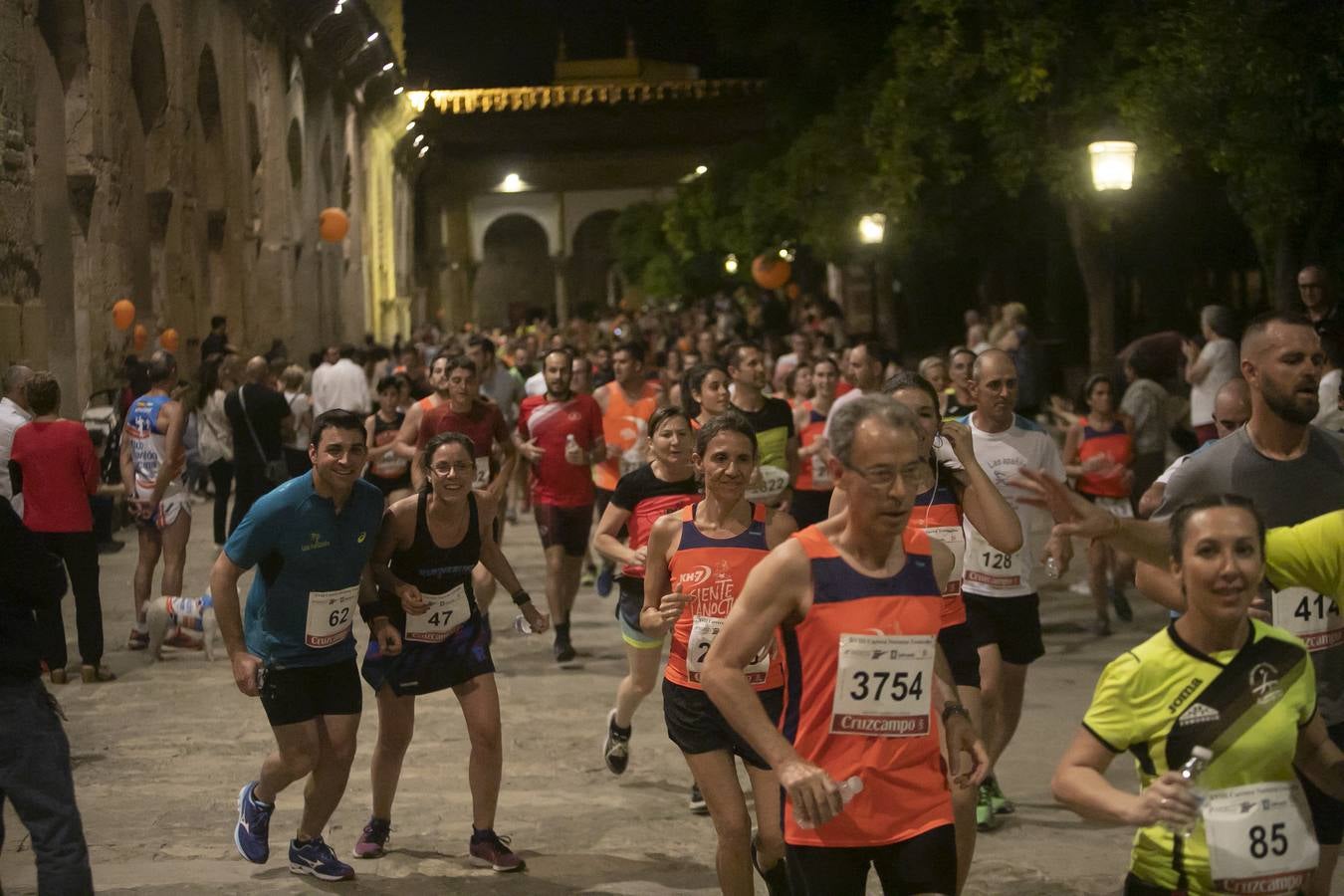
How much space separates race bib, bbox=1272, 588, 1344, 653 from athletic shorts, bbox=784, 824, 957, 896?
44.9 inches

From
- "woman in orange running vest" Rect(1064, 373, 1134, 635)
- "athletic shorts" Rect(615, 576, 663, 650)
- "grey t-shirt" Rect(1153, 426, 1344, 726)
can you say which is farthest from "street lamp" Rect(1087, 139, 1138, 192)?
"grey t-shirt" Rect(1153, 426, 1344, 726)

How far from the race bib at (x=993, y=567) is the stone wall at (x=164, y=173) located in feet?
31.7

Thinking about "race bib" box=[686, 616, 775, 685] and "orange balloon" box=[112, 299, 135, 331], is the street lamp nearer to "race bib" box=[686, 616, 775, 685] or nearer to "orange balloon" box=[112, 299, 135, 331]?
"orange balloon" box=[112, 299, 135, 331]

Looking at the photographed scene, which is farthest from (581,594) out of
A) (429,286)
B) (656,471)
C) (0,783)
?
(429,286)

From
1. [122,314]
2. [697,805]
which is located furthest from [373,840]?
[122,314]

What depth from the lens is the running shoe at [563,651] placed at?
1176cm

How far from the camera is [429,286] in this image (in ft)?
200

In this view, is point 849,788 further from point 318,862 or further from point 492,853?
point 318,862

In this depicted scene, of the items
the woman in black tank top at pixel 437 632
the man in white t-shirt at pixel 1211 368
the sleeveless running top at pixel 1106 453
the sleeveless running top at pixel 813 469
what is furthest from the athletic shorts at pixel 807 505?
the woman in black tank top at pixel 437 632

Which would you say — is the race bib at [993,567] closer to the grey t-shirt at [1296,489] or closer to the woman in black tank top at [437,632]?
the woman in black tank top at [437,632]

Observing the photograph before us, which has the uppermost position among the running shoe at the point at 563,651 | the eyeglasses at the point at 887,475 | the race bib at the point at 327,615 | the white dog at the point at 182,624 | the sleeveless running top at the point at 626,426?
the sleeveless running top at the point at 626,426

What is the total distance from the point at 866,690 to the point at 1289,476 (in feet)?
4.78

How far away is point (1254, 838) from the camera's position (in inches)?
160

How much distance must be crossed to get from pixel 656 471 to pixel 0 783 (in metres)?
3.47
